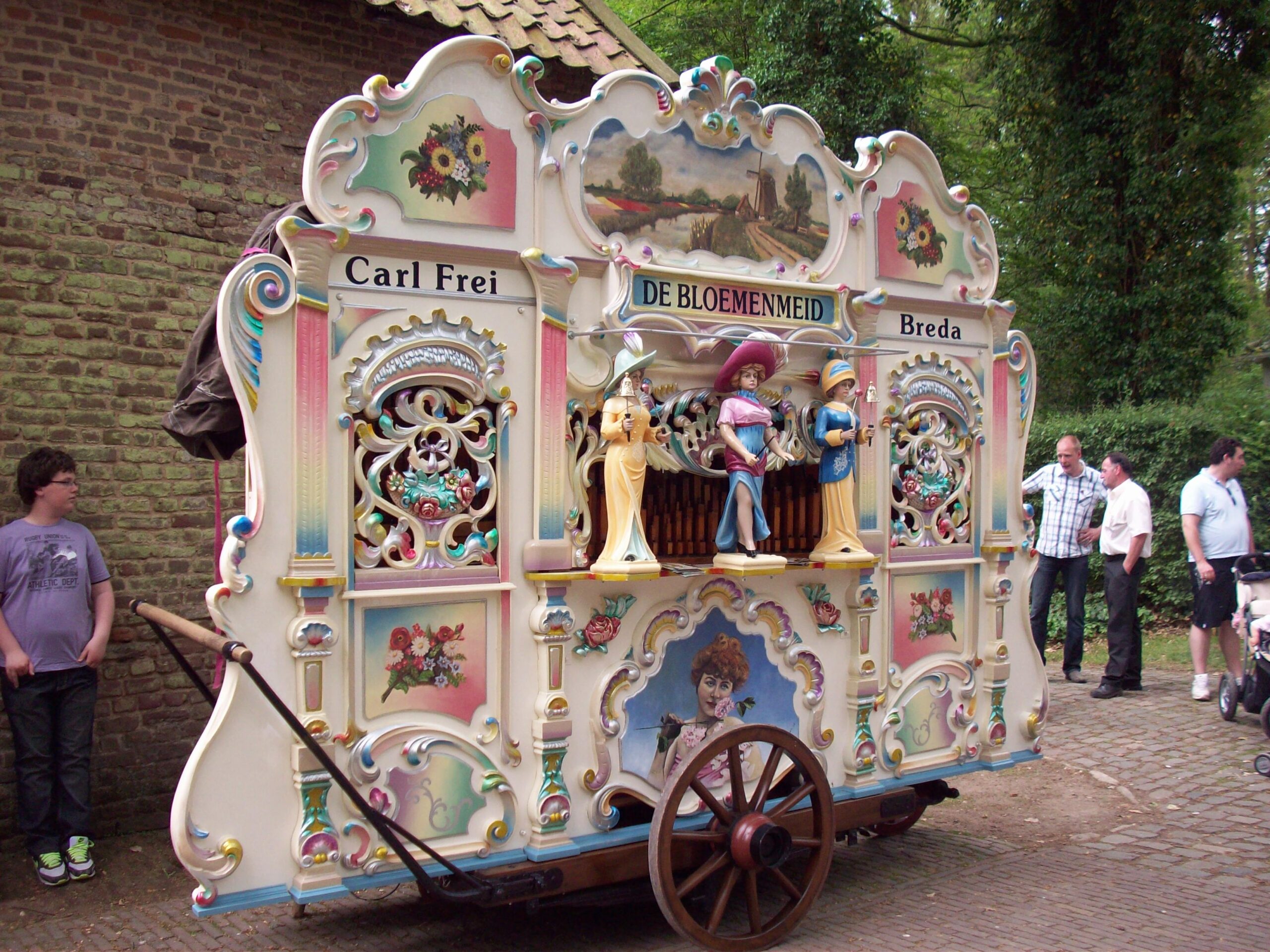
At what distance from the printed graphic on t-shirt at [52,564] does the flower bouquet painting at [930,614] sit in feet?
13.4

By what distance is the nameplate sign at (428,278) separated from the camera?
3.89 metres

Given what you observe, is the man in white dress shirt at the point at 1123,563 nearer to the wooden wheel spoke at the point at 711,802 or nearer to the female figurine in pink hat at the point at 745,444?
the female figurine in pink hat at the point at 745,444

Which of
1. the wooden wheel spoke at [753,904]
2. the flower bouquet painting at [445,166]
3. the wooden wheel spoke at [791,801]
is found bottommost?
the wooden wheel spoke at [753,904]

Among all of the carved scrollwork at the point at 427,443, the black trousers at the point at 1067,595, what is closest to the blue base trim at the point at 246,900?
the carved scrollwork at the point at 427,443

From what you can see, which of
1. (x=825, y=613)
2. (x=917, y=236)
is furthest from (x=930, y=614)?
(x=917, y=236)

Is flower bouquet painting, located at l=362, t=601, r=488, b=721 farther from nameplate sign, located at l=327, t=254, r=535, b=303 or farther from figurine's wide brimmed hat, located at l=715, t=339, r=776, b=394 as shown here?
figurine's wide brimmed hat, located at l=715, t=339, r=776, b=394

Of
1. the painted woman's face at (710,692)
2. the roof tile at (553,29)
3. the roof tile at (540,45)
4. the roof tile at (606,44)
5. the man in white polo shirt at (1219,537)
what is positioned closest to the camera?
the painted woman's face at (710,692)

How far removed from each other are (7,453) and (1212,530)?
313 inches

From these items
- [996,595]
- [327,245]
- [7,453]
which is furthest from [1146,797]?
[7,453]

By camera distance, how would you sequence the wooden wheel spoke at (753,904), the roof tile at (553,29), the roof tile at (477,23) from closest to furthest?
1. the wooden wheel spoke at (753,904)
2. the roof tile at (477,23)
3. the roof tile at (553,29)

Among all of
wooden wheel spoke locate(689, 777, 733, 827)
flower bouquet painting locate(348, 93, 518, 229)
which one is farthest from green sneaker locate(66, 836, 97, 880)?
flower bouquet painting locate(348, 93, 518, 229)

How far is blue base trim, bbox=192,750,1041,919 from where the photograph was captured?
143 inches

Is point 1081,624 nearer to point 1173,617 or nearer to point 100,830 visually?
point 1173,617

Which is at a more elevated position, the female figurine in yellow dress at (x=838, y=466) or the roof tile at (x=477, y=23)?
the roof tile at (x=477, y=23)
